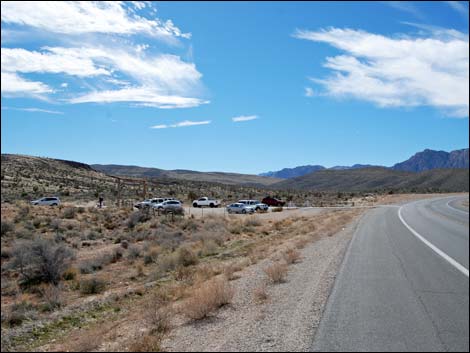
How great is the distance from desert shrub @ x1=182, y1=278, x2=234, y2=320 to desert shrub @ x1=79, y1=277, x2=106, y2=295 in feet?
23.9

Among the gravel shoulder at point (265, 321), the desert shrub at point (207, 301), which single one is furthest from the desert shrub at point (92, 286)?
the desert shrub at point (207, 301)

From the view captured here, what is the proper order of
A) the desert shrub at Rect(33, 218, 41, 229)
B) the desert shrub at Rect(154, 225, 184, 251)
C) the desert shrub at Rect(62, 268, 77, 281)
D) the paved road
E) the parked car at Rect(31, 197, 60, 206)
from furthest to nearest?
the desert shrub at Rect(154, 225, 184, 251) → the desert shrub at Rect(62, 268, 77, 281) → the desert shrub at Rect(33, 218, 41, 229) → the parked car at Rect(31, 197, 60, 206) → the paved road

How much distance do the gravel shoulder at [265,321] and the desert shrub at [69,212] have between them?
841 centimetres

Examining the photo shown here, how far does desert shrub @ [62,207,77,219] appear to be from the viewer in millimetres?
18341

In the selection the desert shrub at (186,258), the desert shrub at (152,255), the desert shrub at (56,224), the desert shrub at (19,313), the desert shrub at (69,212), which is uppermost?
the desert shrub at (69,212)

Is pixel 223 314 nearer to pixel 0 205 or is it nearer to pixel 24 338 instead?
pixel 24 338

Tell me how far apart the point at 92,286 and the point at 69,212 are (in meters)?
3.82

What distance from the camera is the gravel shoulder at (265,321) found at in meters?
7.23

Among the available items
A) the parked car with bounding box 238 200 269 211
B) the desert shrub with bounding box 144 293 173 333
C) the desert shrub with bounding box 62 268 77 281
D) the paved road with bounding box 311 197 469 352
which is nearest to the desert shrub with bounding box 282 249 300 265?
the paved road with bounding box 311 197 469 352

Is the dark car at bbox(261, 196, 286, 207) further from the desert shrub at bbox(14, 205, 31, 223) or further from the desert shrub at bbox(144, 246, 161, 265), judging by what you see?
the desert shrub at bbox(14, 205, 31, 223)

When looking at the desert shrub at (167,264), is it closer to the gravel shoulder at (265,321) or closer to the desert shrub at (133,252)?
the desert shrub at (133,252)

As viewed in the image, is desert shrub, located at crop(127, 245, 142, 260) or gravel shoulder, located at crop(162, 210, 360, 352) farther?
desert shrub, located at crop(127, 245, 142, 260)

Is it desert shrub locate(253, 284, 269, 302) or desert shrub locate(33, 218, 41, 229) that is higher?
desert shrub locate(33, 218, 41, 229)

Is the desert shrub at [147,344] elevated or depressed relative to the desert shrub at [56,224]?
depressed
